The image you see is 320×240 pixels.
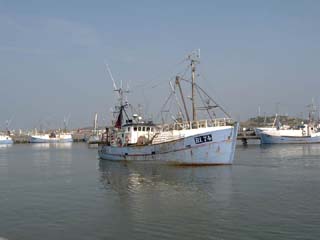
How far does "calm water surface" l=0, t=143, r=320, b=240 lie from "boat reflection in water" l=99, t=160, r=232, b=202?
0.21ft

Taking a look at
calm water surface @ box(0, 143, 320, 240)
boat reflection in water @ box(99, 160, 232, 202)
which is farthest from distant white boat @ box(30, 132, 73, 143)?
calm water surface @ box(0, 143, 320, 240)

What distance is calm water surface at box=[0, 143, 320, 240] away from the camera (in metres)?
16.9

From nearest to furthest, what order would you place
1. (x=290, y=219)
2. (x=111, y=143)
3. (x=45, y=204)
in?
(x=290, y=219), (x=45, y=204), (x=111, y=143)

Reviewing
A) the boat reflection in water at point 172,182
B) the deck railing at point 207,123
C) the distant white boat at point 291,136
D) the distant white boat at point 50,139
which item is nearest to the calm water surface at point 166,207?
the boat reflection in water at point 172,182

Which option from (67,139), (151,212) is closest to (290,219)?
(151,212)

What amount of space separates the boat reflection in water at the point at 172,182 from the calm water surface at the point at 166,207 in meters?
0.07

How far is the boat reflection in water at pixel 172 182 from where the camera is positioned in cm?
2541

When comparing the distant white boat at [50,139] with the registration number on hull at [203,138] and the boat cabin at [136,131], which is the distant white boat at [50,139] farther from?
the registration number on hull at [203,138]

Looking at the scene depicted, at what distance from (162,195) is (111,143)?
32.9 meters

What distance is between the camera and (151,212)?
20.4m

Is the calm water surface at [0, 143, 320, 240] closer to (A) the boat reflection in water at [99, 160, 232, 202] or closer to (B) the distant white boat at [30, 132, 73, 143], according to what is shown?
(A) the boat reflection in water at [99, 160, 232, 202]

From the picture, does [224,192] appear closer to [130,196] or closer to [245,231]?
[130,196]

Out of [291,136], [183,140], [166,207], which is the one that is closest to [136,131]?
[183,140]

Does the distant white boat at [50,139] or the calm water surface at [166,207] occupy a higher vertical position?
the distant white boat at [50,139]
